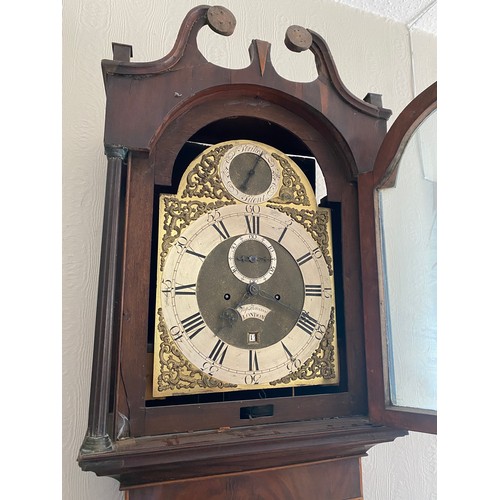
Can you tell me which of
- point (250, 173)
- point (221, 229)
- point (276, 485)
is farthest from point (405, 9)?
point (276, 485)

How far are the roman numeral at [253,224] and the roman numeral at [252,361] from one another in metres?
0.20

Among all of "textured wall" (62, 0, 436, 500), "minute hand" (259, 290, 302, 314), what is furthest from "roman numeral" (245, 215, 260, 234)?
"textured wall" (62, 0, 436, 500)

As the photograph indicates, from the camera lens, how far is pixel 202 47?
1.22m

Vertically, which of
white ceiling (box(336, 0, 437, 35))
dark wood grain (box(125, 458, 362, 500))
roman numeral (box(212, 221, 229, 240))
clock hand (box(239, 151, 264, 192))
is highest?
white ceiling (box(336, 0, 437, 35))

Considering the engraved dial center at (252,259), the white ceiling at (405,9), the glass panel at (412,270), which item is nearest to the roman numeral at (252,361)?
the engraved dial center at (252,259)

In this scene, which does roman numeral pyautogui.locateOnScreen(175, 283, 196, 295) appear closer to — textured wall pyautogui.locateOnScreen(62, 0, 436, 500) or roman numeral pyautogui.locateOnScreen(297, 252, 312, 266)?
roman numeral pyautogui.locateOnScreen(297, 252, 312, 266)

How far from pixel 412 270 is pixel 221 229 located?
32 cm

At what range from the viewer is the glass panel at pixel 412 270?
749mm

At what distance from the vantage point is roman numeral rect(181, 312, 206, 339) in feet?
2.54

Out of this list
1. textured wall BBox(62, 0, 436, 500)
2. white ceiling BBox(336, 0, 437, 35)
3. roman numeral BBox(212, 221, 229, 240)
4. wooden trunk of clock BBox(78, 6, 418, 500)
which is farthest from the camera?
white ceiling BBox(336, 0, 437, 35)

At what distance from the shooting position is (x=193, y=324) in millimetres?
780

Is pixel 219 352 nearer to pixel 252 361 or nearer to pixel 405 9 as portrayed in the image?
pixel 252 361
